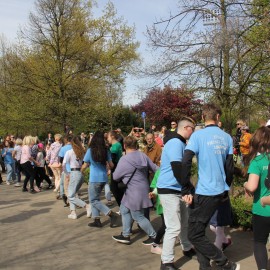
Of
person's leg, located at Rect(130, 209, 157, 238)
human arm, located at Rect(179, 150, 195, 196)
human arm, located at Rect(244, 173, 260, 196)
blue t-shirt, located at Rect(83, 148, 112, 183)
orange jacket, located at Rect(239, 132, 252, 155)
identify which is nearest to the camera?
human arm, located at Rect(244, 173, 260, 196)

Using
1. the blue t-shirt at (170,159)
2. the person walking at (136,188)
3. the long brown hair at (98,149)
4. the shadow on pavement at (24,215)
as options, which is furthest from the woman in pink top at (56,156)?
the blue t-shirt at (170,159)

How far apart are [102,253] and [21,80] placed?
1561cm

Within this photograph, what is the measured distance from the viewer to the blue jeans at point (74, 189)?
7.75 m

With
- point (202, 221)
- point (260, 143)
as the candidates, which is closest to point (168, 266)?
point (202, 221)

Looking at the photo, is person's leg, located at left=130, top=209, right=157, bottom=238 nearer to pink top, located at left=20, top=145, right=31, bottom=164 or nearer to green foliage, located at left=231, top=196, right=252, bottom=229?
green foliage, located at left=231, top=196, right=252, bottom=229

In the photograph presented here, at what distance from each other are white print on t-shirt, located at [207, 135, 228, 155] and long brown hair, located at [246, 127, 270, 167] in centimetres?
29

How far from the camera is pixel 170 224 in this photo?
15.4ft

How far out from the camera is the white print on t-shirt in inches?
163

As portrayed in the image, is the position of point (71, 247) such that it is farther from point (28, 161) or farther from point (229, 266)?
point (28, 161)

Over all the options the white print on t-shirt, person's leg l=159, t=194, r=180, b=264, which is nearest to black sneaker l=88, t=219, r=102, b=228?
person's leg l=159, t=194, r=180, b=264

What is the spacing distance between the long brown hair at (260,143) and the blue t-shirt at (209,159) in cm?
32

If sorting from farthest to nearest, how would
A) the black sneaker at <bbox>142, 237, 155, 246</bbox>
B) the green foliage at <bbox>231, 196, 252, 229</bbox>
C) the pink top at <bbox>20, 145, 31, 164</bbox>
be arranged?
the pink top at <bbox>20, 145, 31, 164</bbox> < the green foliage at <bbox>231, 196, 252, 229</bbox> < the black sneaker at <bbox>142, 237, 155, 246</bbox>

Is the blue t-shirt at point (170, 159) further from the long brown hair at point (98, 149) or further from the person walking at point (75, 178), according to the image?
the person walking at point (75, 178)

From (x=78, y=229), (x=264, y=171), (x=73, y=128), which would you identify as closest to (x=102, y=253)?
(x=78, y=229)
